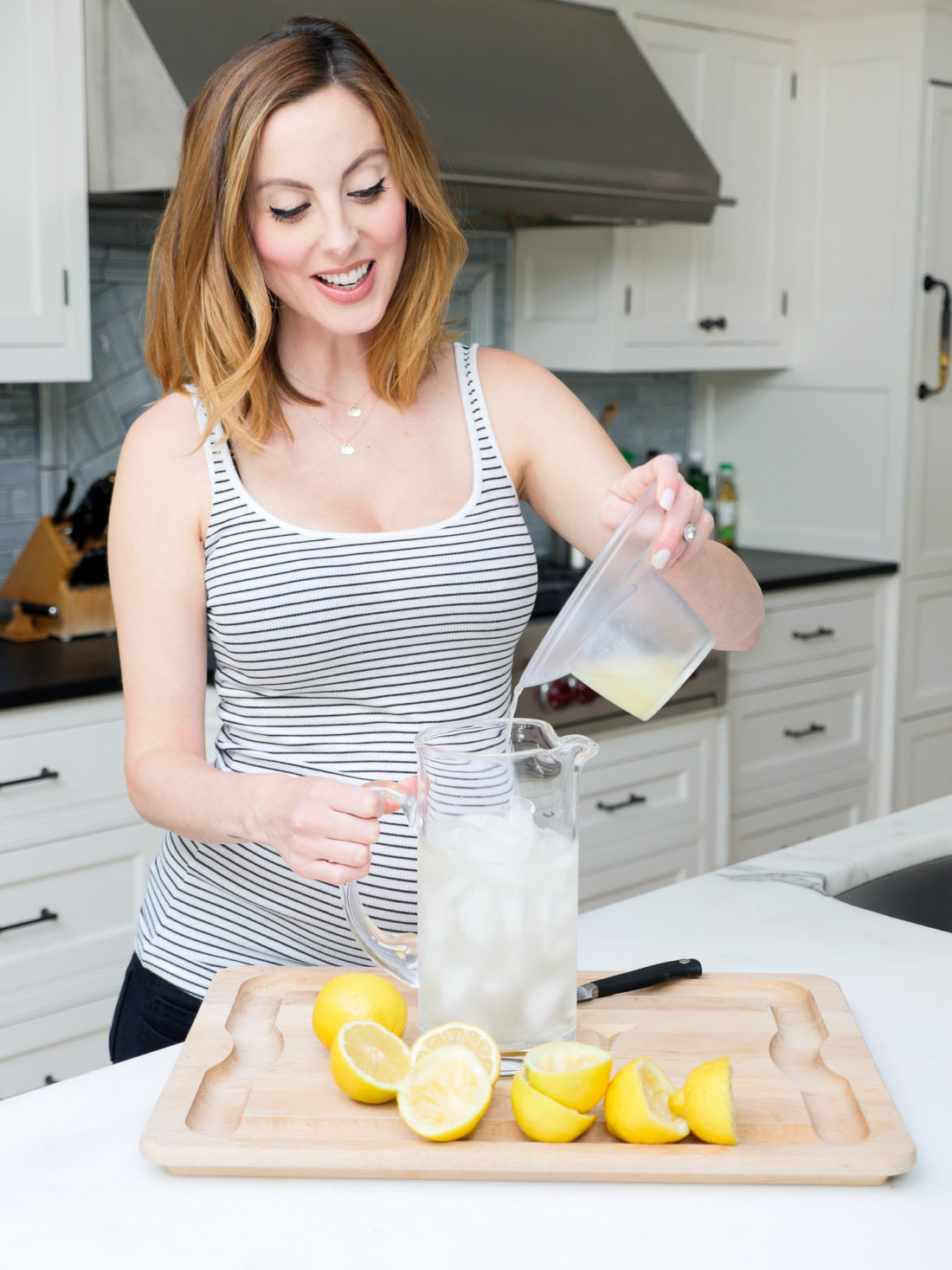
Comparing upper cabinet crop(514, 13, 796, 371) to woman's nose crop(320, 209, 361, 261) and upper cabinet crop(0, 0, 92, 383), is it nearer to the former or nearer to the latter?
upper cabinet crop(0, 0, 92, 383)

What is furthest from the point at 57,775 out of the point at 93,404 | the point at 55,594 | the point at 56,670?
the point at 93,404

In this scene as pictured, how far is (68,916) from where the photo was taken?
2.24 meters

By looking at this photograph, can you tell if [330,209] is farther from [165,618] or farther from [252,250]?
[165,618]

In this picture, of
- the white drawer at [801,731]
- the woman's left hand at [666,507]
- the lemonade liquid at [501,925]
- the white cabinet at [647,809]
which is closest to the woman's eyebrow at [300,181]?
the woman's left hand at [666,507]

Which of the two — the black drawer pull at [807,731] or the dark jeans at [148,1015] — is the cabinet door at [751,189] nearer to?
the black drawer pull at [807,731]

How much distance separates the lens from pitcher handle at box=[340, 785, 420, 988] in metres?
0.90

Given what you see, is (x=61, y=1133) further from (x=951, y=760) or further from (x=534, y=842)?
(x=951, y=760)

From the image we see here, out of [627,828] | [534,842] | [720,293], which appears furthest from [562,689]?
[534,842]

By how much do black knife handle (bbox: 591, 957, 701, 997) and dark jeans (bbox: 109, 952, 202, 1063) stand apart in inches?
14.7

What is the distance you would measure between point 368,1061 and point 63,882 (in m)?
1.48

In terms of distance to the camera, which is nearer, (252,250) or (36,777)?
(252,250)

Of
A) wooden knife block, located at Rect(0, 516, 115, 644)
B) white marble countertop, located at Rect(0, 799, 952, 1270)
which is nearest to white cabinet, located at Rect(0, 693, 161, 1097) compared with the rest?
wooden knife block, located at Rect(0, 516, 115, 644)

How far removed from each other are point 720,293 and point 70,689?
79.4 inches

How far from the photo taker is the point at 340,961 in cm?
123
